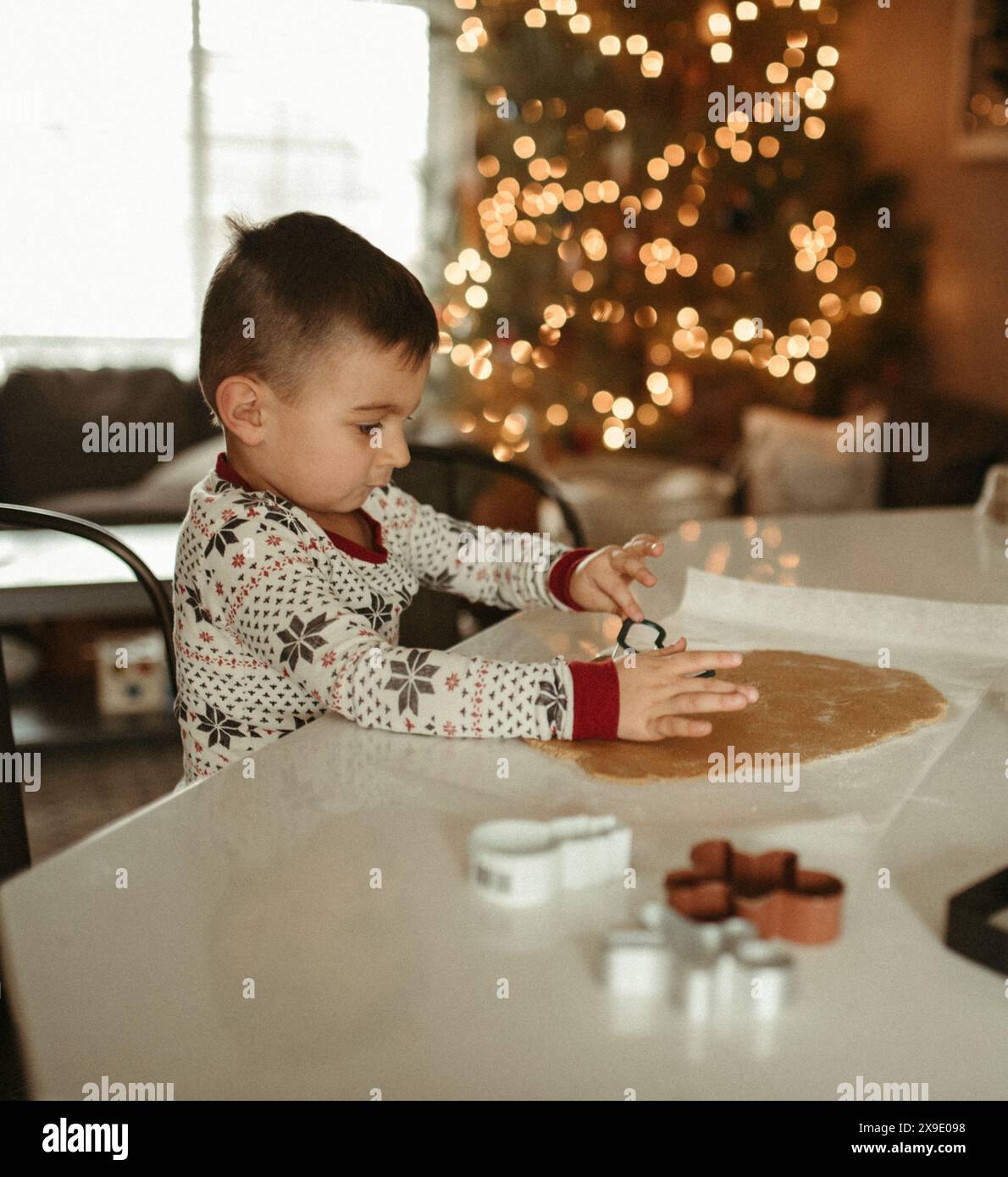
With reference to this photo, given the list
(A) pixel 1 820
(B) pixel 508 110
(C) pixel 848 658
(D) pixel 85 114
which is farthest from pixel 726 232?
(A) pixel 1 820

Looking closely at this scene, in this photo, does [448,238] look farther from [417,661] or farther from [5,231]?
[417,661]

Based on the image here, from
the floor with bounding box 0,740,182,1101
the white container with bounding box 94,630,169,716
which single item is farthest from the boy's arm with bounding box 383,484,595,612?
the white container with bounding box 94,630,169,716

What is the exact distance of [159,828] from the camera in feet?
2.23

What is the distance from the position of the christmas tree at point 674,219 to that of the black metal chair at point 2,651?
2855 mm

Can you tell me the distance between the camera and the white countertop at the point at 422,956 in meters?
0.48

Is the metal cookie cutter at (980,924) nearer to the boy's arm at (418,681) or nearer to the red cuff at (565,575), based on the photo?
the boy's arm at (418,681)

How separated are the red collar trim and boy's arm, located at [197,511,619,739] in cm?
19

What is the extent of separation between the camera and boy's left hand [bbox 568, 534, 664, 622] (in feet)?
3.79

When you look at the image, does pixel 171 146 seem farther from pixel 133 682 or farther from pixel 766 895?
pixel 766 895

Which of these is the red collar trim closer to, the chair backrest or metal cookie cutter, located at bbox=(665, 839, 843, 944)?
the chair backrest

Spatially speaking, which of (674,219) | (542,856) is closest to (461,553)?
(542,856)

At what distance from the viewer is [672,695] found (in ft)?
2.79
